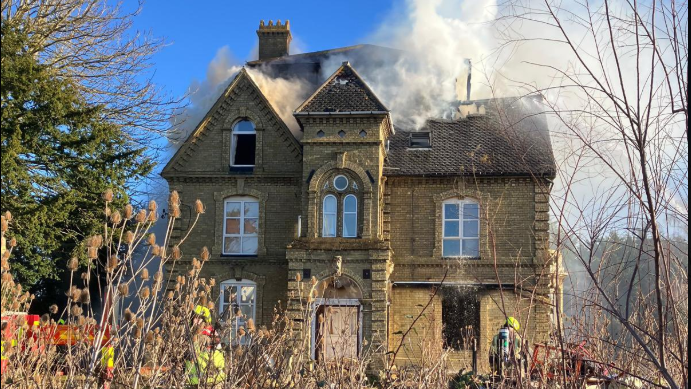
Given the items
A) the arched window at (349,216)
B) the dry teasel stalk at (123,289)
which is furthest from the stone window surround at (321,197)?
the dry teasel stalk at (123,289)

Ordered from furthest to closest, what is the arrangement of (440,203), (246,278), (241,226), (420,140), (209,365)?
(420,140)
(241,226)
(440,203)
(246,278)
(209,365)

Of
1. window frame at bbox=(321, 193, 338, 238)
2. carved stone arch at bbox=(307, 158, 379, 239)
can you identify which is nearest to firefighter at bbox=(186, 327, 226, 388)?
carved stone arch at bbox=(307, 158, 379, 239)

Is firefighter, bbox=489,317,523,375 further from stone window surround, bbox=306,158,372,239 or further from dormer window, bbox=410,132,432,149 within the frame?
dormer window, bbox=410,132,432,149

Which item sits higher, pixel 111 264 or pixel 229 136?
pixel 229 136

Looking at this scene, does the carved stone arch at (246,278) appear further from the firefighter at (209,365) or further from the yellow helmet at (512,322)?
the firefighter at (209,365)

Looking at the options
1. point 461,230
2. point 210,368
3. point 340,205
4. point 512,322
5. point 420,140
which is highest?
point 420,140

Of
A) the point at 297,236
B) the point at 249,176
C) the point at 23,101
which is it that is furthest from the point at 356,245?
the point at 23,101

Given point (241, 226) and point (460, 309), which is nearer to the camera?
point (460, 309)

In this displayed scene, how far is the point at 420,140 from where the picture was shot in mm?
27484

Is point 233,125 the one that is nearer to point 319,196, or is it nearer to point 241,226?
point 241,226

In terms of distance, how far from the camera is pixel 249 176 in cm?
2611

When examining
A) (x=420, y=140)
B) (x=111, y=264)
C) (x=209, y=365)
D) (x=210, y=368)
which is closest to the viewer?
(x=111, y=264)

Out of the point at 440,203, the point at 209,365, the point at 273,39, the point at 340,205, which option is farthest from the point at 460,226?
the point at 209,365

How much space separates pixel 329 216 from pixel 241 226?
3.35 meters
